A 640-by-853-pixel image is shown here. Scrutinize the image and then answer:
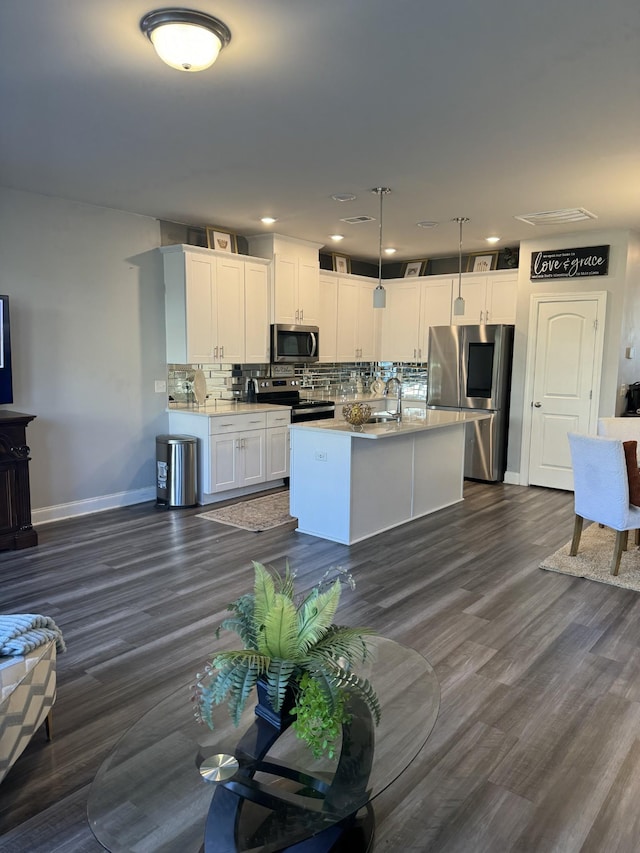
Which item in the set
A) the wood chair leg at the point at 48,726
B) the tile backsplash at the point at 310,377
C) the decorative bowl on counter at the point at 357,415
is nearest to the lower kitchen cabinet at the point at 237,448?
the tile backsplash at the point at 310,377

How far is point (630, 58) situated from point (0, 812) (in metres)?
3.74

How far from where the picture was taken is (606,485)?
13.1 ft

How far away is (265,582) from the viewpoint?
1644 mm

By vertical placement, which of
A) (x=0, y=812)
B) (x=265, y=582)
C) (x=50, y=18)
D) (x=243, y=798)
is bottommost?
(x=0, y=812)

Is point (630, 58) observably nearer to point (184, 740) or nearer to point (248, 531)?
point (184, 740)

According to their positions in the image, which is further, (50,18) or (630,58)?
(630,58)

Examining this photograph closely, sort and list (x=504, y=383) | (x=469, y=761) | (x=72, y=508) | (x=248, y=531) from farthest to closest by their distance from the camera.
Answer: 1. (x=504, y=383)
2. (x=72, y=508)
3. (x=248, y=531)
4. (x=469, y=761)

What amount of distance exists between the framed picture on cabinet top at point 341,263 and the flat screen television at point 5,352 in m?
4.26

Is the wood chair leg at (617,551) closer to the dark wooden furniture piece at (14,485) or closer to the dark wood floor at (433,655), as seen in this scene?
the dark wood floor at (433,655)

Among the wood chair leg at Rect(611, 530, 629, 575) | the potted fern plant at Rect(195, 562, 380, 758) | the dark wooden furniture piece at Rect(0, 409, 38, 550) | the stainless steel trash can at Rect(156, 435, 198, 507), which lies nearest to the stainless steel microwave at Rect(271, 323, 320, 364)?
the stainless steel trash can at Rect(156, 435, 198, 507)

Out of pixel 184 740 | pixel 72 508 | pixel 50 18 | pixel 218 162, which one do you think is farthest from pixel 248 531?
pixel 50 18

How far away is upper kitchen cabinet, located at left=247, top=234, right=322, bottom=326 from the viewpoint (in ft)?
21.3

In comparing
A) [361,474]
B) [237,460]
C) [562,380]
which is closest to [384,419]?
[361,474]

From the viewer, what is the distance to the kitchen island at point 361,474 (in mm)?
4578
